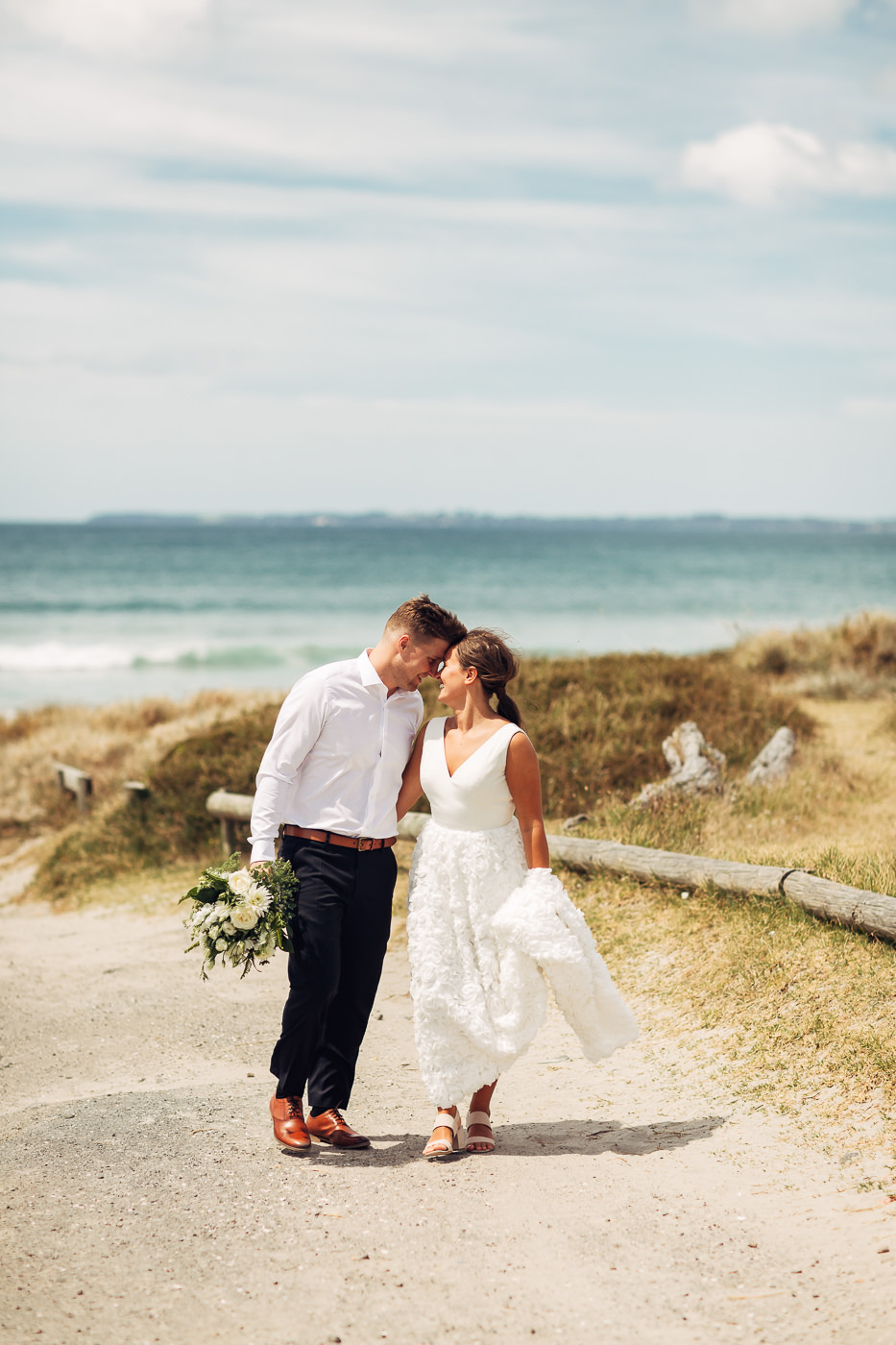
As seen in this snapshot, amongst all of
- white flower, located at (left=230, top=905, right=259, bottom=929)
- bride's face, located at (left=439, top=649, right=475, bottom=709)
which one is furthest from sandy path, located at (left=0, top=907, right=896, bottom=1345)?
bride's face, located at (left=439, top=649, right=475, bottom=709)

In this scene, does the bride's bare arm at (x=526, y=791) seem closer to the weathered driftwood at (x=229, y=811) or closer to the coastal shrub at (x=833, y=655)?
the weathered driftwood at (x=229, y=811)

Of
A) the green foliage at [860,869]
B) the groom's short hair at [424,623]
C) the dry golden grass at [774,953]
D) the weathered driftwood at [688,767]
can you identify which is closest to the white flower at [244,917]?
the groom's short hair at [424,623]

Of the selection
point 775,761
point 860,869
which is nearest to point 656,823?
point 860,869

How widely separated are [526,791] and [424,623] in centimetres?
79

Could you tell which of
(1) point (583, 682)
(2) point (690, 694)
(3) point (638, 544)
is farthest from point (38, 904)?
(3) point (638, 544)

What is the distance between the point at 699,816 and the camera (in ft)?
28.5

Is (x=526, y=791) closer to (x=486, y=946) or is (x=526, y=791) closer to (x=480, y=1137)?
(x=486, y=946)

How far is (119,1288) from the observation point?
11.9 feet

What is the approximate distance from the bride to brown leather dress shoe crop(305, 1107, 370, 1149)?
12.8 inches

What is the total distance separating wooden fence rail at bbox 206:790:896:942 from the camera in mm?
6105

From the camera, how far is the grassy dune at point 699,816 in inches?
221

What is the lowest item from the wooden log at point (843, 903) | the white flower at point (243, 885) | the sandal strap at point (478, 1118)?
the sandal strap at point (478, 1118)

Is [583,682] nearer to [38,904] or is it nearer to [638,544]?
[38,904]

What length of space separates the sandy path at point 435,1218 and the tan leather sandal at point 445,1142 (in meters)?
0.07
